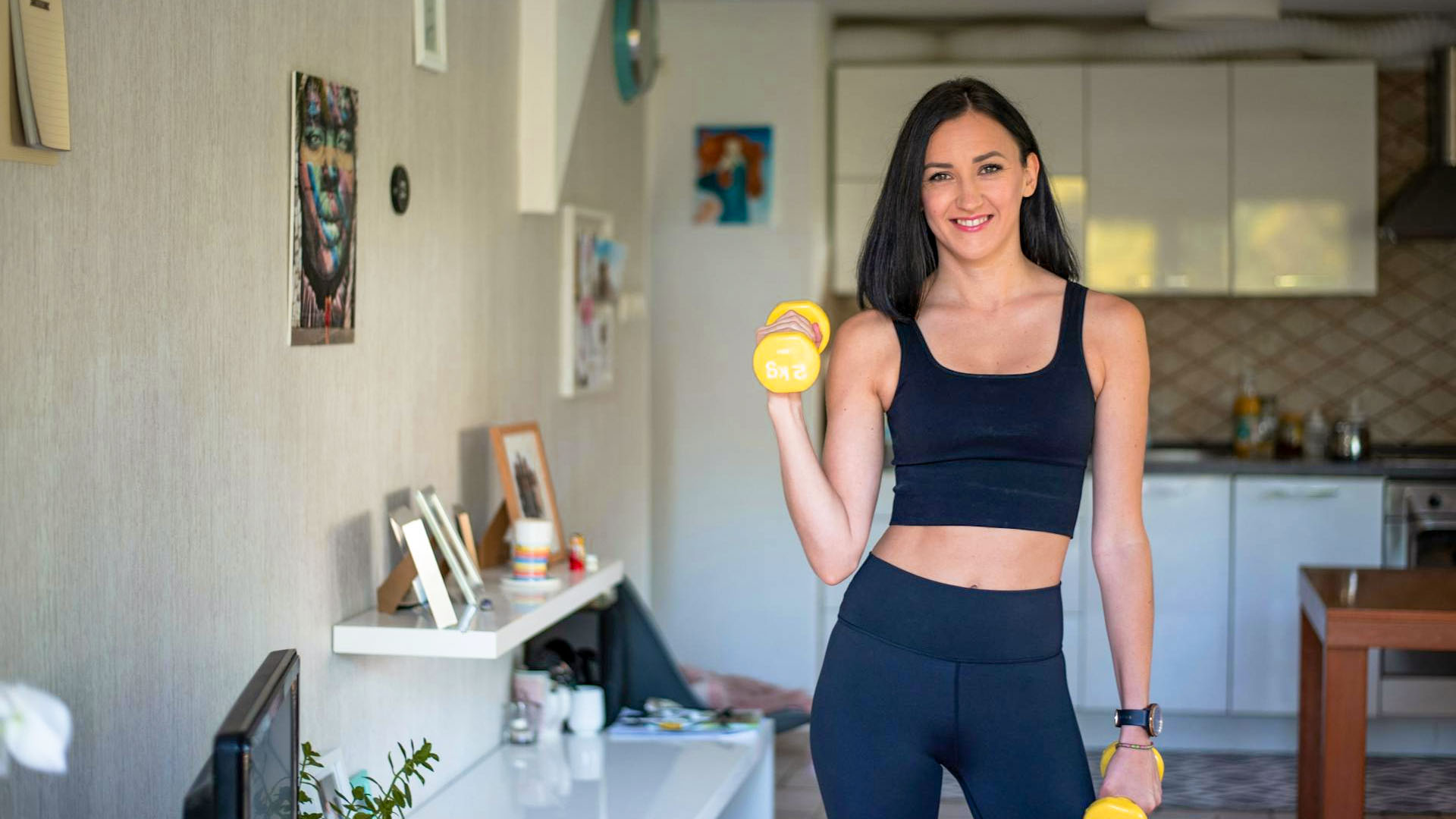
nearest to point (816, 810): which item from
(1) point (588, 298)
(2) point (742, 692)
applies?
(2) point (742, 692)

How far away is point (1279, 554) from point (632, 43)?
8.80ft

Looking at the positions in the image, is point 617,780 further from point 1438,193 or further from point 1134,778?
point 1438,193

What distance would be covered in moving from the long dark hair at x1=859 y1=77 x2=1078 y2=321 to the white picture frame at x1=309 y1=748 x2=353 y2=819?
1072 mm

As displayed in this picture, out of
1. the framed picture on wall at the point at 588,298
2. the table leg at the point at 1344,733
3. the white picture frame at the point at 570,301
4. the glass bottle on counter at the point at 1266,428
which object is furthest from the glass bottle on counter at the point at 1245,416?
the white picture frame at the point at 570,301

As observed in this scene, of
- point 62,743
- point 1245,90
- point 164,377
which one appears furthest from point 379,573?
point 1245,90

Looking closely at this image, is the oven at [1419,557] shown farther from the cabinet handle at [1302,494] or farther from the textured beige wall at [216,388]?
the textured beige wall at [216,388]

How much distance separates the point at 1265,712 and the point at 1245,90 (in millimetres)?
2139

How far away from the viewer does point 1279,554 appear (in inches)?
193

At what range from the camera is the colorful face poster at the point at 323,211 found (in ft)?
6.99

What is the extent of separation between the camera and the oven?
15.5 ft

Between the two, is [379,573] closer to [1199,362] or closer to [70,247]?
[70,247]

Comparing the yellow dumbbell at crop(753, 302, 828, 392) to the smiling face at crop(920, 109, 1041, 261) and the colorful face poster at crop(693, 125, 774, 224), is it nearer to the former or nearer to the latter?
the smiling face at crop(920, 109, 1041, 261)

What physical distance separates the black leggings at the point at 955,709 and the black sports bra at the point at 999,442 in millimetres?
91

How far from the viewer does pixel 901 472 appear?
1.88m
